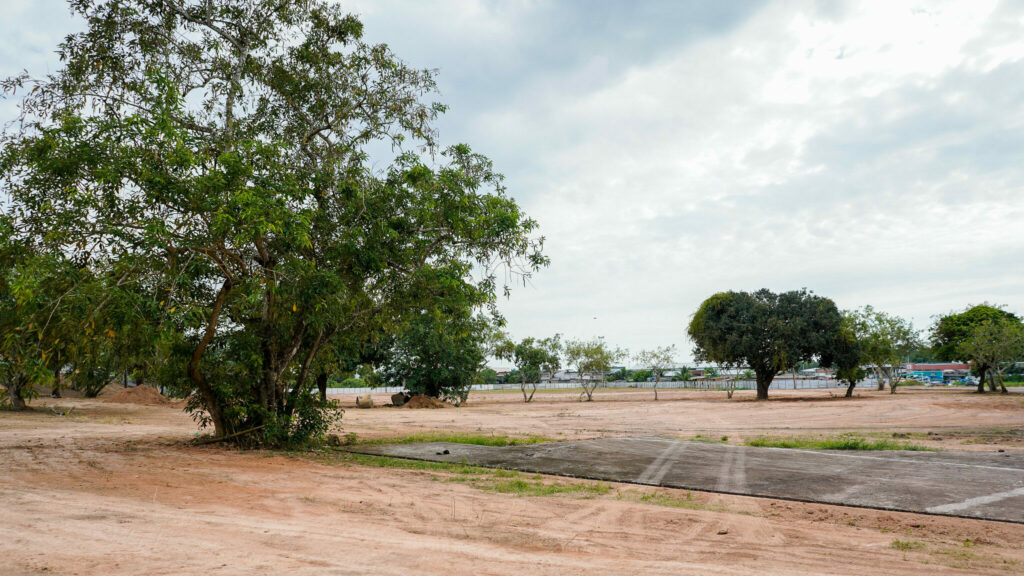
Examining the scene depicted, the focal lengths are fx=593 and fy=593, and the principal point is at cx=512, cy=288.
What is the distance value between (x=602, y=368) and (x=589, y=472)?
4500 cm

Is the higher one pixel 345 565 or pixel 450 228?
pixel 450 228

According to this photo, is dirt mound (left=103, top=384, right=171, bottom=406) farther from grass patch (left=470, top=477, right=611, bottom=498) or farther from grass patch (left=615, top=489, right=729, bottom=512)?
grass patch (left=615, top=489, right=729, bottom=512)

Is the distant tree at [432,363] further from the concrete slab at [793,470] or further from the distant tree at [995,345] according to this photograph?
the distant tree at [995,345]

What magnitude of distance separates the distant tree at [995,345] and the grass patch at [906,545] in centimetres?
4750

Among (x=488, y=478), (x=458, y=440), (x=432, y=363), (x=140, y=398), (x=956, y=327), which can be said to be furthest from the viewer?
(x=956, y=327)

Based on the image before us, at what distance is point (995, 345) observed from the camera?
42406 mm

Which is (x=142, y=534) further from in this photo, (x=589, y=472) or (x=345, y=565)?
(x=589, y=472)

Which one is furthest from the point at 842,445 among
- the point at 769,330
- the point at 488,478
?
the point at 769,330

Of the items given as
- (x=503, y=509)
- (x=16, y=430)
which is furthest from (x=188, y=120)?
(x=16, y=430)

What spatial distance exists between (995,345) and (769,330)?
1567 cm

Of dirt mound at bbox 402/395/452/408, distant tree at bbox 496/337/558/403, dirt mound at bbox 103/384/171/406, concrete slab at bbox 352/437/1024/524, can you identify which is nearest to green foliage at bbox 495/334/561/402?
distant tree at bbox 496/337/558/403

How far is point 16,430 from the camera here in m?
17.4

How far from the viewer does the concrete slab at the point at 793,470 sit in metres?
7.62

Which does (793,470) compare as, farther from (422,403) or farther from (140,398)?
(140,398)
